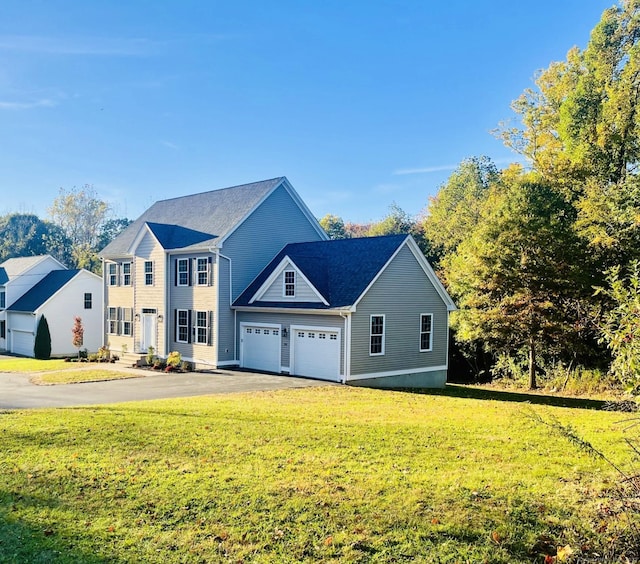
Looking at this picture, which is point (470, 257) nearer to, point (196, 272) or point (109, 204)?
point (196, 272)

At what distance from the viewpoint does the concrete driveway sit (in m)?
15.5

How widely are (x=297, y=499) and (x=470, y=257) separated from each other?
21426 mm

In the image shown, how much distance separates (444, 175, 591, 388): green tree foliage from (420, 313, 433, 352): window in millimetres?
2533

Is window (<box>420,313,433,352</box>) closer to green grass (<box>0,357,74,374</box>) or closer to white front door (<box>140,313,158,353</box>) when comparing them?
white front door (<box>140,313,158,353</box>)

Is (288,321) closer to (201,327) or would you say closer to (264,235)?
(201,327)

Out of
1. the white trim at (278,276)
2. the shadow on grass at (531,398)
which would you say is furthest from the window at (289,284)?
the shadow on grass at (531,398)

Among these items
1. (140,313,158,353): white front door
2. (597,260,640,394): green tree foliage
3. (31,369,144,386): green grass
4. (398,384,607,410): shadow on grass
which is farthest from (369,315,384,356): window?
(597,260,640,394): green tree foliage

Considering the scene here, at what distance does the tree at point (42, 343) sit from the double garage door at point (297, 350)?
1697cm

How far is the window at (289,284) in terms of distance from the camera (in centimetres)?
2332

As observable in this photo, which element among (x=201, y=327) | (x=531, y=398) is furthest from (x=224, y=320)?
(x=531, y=398)

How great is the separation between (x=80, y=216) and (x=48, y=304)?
29388mm

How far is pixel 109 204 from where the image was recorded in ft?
208

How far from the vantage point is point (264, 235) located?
27391mm

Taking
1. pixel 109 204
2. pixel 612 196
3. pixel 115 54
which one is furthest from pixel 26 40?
pixel 109 204
